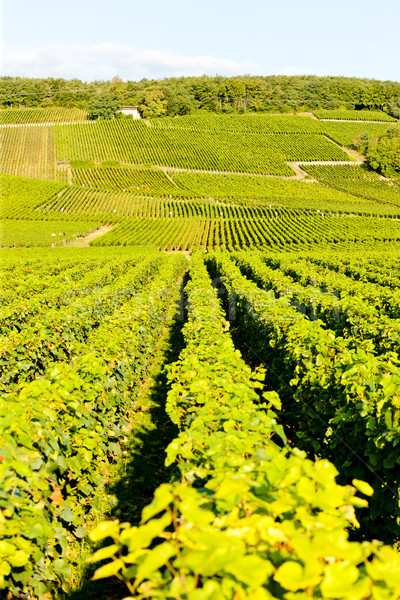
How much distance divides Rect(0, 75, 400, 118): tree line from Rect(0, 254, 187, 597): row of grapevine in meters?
127

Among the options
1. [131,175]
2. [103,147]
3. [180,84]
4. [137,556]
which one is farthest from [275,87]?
[137,556]

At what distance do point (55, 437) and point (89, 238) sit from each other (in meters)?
48.8

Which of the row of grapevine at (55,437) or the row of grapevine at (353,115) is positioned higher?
the row of grapevine at (353,115)

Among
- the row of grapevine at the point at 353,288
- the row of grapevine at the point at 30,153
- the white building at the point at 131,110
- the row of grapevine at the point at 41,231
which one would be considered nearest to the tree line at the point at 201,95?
the white building at the point at 131,110

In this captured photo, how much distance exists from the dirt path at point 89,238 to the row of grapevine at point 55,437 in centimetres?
3797

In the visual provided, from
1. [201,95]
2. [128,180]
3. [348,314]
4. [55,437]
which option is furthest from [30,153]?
[55,437]

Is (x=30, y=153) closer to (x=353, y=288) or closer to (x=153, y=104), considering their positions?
(x=153, y=104)

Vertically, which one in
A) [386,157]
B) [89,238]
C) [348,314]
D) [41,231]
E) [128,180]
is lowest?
[89,238]

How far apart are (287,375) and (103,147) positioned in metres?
105

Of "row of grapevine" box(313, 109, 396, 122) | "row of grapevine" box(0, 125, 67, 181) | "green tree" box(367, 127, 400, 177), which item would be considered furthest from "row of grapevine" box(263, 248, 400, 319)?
"row of grapevine" box(313, 109, 396, 122)

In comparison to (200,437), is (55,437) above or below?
below

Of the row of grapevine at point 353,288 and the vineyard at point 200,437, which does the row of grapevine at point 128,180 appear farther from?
the row of grapevine at point 353,288

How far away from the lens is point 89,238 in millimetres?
50906

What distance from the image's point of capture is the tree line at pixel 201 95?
129 meters
